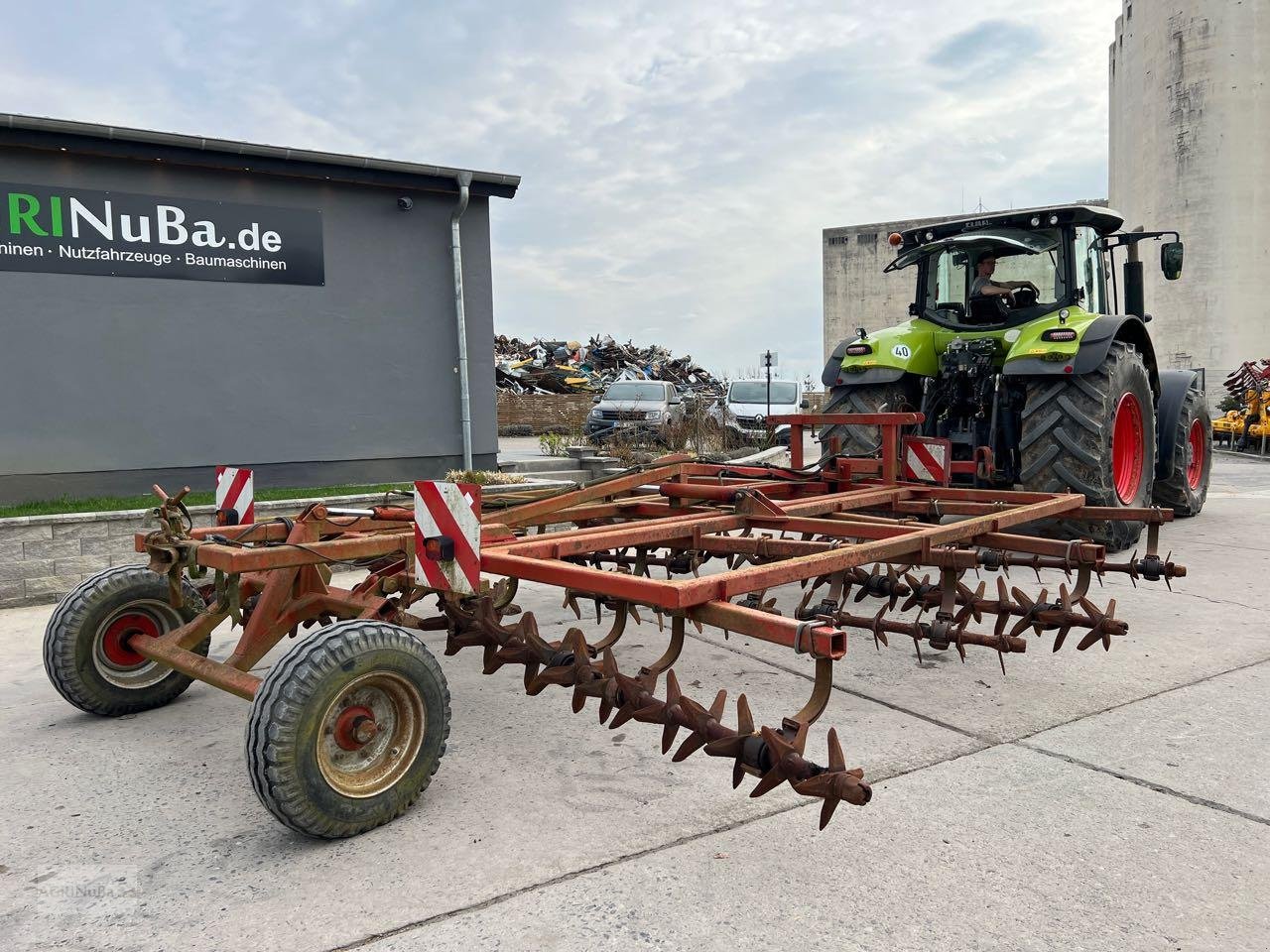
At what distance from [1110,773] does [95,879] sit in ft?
9.94

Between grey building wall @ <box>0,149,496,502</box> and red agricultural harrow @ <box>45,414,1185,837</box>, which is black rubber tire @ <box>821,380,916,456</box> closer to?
red agricultural harrow @ <box>45,414,1185,837</box>

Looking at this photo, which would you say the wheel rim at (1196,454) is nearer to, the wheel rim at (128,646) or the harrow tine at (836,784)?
the harrow tine at (836,784)

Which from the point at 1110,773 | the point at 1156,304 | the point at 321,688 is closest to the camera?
the point at 321,688

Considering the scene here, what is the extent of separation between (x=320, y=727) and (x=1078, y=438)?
4920 mm

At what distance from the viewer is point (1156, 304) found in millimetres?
24188

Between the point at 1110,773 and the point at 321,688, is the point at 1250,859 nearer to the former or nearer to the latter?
the point at 1110,773

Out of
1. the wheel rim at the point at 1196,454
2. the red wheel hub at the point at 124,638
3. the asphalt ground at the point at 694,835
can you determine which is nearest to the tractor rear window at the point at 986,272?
the wheel rim at the point at 1196,454

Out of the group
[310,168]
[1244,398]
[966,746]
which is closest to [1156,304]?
[1244,398]

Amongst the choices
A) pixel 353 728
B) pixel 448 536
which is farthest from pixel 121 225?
pixel 353 728

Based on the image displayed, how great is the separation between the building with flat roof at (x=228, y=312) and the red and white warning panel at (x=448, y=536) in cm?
Answer: 671

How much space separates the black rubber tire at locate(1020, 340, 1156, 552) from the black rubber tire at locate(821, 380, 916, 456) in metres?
0.96

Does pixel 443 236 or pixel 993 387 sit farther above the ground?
pixel 443 236

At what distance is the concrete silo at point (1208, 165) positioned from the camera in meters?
21.9

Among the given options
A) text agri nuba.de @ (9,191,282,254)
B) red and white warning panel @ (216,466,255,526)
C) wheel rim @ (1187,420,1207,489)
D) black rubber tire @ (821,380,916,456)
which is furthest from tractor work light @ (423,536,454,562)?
wheel rim @ (1187,420,1207,489)
